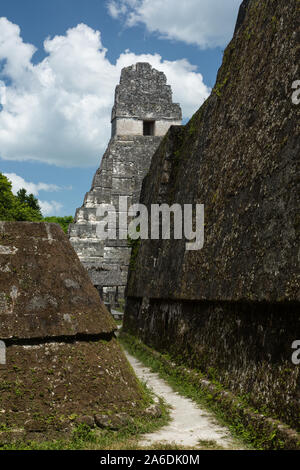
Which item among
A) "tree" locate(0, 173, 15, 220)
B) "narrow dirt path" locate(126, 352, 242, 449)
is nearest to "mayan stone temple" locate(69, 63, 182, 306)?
"tree" locate(0, 173, 15, 220)

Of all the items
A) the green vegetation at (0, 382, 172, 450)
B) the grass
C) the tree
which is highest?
the tree

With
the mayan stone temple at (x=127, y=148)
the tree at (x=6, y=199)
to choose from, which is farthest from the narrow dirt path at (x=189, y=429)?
the tree at (x=6, y=199)

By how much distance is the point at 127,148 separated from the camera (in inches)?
→ 1128

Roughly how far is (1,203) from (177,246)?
28.2 meters

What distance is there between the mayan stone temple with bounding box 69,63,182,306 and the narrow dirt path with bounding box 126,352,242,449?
1883 cm

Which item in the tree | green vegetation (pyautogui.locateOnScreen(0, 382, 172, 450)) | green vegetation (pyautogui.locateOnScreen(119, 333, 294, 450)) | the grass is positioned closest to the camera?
green vegetation (pyautogui.locateOnScreen(0, 382, 172, 450))

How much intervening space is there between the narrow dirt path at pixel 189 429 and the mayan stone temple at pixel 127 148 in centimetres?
1883

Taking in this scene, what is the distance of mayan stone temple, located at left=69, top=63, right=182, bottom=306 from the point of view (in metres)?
25.8

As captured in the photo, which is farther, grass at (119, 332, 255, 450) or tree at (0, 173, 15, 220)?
tree at (0, 173, 15, 220)

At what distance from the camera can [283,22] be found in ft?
21.3

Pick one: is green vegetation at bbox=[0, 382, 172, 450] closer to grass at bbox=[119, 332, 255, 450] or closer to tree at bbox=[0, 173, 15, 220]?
grass at bbox=[119, 332, 255, 450]

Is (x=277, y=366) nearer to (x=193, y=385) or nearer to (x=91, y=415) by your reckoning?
(x=91, y=415)

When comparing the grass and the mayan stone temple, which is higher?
the mayan stone temple

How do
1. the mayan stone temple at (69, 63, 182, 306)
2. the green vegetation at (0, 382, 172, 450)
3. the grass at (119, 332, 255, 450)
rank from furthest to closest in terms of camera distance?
the mayan stone temple at (69, 63, 182, 306) → the grass at (119, 332, 255, 450) → the green vegetation at (0, 382, 172, 450)
